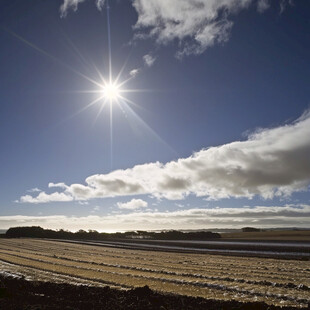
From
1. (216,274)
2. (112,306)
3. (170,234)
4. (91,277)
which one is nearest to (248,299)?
(112,306)

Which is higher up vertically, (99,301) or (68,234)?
(68,234)

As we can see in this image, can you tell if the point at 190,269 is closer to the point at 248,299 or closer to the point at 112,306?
the point at 248,299

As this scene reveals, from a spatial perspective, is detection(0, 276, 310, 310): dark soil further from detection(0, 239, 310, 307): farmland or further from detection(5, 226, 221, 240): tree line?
detection(5, 226, 221, 240): tree line

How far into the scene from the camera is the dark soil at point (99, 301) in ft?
48.1

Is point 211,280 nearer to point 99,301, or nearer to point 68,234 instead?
point 99,301

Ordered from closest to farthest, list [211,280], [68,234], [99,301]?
[99,301] → [211,280] → [68,234]

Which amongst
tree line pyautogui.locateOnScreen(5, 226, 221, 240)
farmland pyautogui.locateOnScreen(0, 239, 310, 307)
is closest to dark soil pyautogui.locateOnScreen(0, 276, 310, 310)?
farmland pyautogui.locateOnScreen(0, 239, 310, 307)

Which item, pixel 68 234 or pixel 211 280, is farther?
pixel 68 234

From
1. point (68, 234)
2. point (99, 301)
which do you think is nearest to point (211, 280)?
point (99, 301)

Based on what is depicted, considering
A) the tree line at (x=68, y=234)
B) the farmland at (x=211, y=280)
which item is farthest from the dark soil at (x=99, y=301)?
the tree line at (x=68, y=234)

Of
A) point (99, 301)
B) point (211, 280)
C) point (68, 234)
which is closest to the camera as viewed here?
point (99, 301)

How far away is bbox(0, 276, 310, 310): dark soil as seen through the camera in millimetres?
14656

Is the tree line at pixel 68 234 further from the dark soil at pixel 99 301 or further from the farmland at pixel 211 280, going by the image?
the dark soil at pixel 99 301

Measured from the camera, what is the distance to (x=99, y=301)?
52.5 ft
